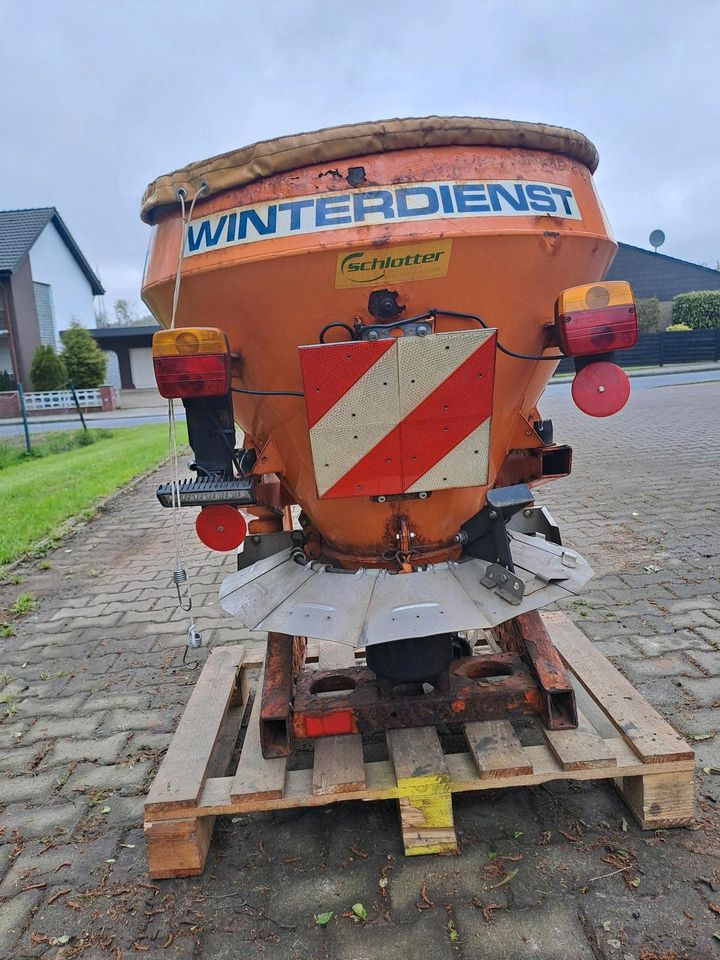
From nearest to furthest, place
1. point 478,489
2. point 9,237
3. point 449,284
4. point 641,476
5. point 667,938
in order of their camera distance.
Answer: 1. point 667,938
2. point 449,284
3. point 478,489
4. point 641,476
5. point 9,237

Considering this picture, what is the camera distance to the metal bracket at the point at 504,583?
186 centimetres

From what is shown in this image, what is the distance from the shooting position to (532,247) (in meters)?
1.72

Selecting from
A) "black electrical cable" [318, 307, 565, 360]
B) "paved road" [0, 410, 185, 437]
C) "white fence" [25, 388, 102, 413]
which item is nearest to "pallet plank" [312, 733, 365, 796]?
"black electrical cable" [318, 307, 565, 360]

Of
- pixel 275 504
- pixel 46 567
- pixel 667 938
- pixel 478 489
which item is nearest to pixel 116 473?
pixel 46 567

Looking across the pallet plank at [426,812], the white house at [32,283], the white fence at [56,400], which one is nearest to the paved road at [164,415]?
the white fence at [56,400]

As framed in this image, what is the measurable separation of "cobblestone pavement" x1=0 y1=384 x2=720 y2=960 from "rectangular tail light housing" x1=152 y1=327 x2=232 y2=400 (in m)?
1.36

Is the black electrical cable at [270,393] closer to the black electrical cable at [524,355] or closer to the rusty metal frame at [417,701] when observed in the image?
the black electrical cable at [524,355]

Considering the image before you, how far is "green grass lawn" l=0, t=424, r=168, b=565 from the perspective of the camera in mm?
5760

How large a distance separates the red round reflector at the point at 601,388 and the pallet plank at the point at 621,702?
95cm

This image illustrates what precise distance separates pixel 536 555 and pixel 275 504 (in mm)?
899

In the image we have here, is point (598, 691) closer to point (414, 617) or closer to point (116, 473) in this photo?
point (414, 617)

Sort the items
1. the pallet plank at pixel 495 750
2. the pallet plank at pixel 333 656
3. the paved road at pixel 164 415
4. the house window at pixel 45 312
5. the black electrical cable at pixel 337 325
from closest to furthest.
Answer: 1. the black electrical cable at pixel 337 325
2. the pallet plank at pixel 495 750
3. the pallet plank at pixel 333 656
4. the paved road at pixel 164 415
5. the house window at pixel 45 312

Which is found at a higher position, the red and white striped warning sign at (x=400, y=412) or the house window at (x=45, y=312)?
the house window at (x=45, y=312)

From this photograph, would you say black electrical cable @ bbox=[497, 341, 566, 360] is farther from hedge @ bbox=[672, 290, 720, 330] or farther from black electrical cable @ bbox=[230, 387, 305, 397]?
hedge @ bbox=[672, 290, 720, 330]
